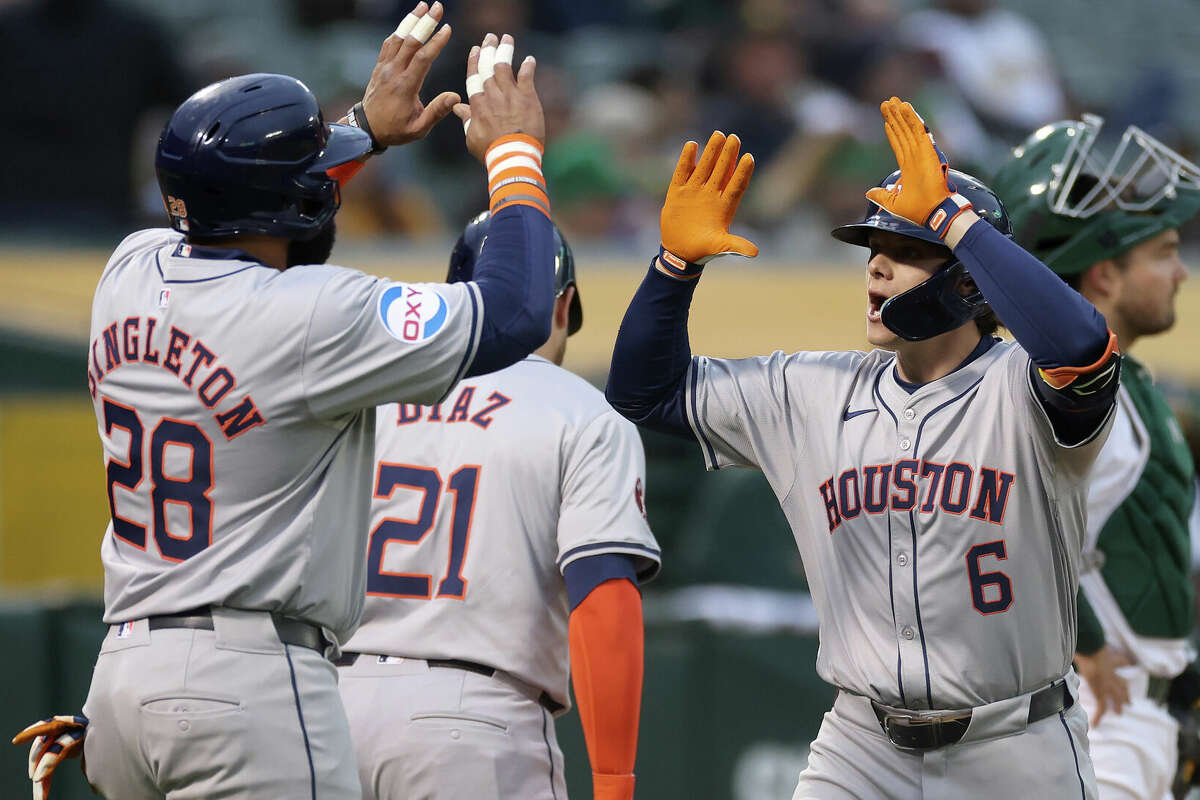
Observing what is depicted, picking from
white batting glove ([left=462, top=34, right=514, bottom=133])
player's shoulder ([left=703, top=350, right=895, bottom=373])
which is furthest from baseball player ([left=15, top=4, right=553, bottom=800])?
player's shoulder ([left=703, top=350, right=895, bottom=373])

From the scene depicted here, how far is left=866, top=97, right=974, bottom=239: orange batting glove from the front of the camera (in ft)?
10.2

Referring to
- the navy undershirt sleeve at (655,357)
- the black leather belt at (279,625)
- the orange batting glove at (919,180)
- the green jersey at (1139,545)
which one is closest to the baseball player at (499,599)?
the navy undershirt sleeve at (655,357)

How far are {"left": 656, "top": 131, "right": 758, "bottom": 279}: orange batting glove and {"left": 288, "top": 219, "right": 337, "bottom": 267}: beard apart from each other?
26.9 inches

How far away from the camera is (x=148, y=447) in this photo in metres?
2.88

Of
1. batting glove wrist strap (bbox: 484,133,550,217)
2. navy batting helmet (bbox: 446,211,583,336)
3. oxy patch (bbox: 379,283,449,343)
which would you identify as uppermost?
batting glove wrist strap (bbox: 484,133,550,217)

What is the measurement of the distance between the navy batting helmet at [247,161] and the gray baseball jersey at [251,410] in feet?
0.34


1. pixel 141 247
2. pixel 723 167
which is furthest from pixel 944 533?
pixel 141 247

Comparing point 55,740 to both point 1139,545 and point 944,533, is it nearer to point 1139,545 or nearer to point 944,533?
point 944,533

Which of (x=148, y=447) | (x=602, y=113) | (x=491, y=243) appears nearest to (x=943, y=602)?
(x=491, y=243)

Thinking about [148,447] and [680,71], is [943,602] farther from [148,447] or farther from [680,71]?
[680,71]

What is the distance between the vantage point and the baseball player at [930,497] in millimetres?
3162

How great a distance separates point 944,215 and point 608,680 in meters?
1.26

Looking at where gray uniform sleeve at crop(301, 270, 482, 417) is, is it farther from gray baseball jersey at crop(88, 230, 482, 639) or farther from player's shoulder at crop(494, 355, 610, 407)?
player's shoulder at crop(494, 355, 610, 407)

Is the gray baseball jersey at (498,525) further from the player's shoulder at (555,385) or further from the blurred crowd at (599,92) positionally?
the blurred crowd at (599,92)
